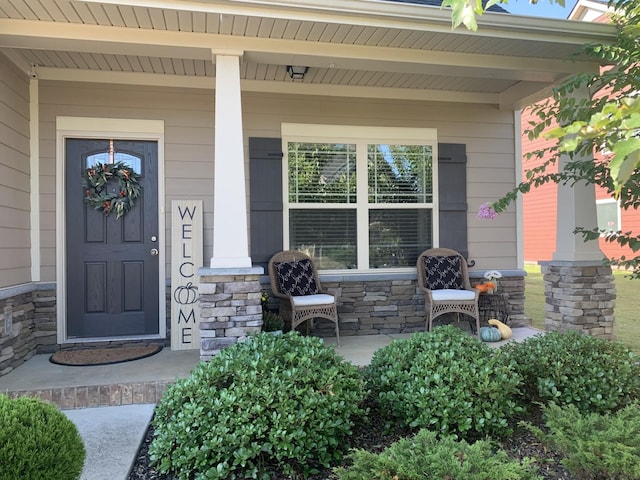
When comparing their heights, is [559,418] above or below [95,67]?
below

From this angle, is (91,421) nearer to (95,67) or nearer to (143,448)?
(143,448)

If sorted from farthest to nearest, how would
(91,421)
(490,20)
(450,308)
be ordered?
(450,308) < (490,20) < (91,421)

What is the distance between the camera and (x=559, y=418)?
207 cm

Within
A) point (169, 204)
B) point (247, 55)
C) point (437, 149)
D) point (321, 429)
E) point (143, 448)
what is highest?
point (247, 55)

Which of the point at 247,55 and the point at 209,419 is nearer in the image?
the point at 209,419

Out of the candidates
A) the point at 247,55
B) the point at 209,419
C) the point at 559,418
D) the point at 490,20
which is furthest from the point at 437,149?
the point at 209,419

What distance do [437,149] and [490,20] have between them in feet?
5.56

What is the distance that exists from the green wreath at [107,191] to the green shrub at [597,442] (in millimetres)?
3695

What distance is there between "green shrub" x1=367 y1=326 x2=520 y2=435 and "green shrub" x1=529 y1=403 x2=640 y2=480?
22 centimetres

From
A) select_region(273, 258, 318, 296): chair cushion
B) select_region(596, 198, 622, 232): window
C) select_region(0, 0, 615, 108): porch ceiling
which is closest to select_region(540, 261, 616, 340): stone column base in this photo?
select_region(0, 0, 615, 108): porch ceiling

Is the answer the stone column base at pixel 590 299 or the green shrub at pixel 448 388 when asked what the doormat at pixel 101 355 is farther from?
the stone column base at pixel 590 299

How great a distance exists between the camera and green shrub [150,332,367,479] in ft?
6.34

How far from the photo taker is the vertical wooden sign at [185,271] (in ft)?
13.4

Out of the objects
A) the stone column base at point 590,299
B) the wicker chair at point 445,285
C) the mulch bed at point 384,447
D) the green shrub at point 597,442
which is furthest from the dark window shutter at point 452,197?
the green shrub at point 597,442
